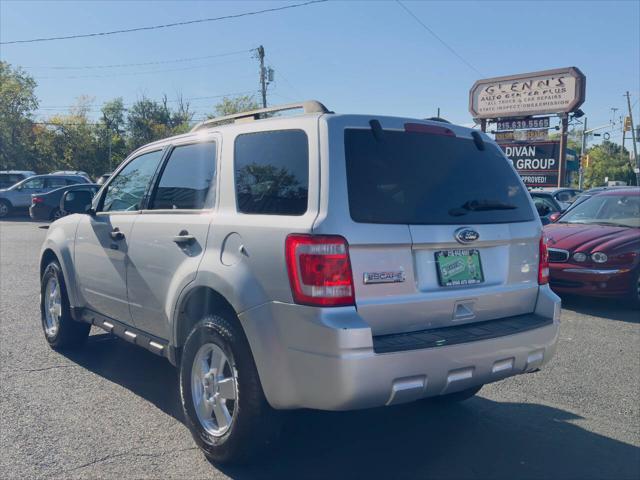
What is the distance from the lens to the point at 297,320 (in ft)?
10.8

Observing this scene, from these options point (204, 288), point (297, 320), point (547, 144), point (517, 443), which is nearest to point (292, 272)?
point (297, 320)

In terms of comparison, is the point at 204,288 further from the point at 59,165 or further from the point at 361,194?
the point at 59,165

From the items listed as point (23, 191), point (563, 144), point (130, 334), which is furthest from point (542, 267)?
point (23, 191)

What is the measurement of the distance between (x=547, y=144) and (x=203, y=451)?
2572 centimetres

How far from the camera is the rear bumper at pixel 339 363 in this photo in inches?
126

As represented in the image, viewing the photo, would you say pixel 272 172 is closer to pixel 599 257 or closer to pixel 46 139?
pixel 599 257

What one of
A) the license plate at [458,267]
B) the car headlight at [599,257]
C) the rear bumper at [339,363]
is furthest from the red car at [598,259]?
the rear bumper at [339,363]

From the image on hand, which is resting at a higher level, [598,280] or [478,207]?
[478,207]

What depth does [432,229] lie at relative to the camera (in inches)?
142

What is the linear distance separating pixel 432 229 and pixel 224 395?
1.54m

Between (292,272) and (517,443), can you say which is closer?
(292,272)

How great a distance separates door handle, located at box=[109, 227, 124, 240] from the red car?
5.90m

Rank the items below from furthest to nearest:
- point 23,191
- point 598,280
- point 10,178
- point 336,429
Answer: point 10,178
point 23,191
point 598,280
point 336,429

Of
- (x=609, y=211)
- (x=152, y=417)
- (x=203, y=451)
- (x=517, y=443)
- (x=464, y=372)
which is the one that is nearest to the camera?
(x=464, y=372)
